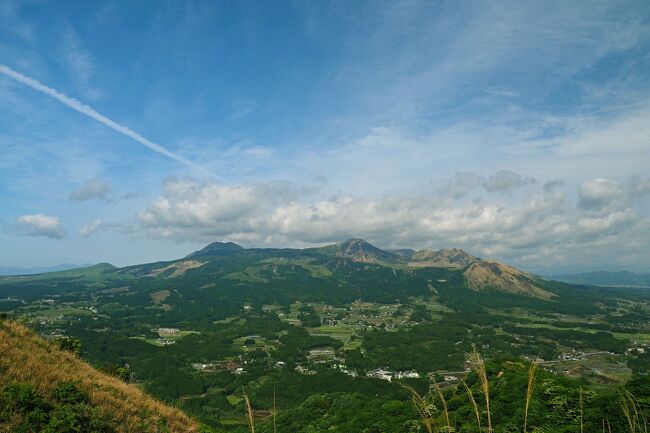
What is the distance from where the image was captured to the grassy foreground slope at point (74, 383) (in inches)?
576

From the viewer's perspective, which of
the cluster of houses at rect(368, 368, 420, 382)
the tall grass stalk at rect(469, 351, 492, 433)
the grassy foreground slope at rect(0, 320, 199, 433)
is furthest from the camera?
the cluster of houses at rect(368, 368, 420, 382)

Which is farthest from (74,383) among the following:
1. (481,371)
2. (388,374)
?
(388,374)

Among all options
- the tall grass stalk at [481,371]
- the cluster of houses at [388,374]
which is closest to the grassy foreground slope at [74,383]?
the tall grass stalk at [481,371]

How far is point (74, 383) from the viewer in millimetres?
15281

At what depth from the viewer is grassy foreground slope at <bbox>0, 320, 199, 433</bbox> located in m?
14.6

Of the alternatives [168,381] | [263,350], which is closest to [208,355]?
[263,350]

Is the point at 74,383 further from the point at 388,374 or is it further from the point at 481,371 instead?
the point at 388,374

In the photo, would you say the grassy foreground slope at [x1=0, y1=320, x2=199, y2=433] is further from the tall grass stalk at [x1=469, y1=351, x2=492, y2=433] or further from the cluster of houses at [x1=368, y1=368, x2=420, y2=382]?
the cluster of houses at [x1=368, y1=368, x2=420, y2=382]

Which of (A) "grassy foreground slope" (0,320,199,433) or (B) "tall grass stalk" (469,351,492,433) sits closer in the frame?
(B) "tall grass stalk" (469,351,492,433)

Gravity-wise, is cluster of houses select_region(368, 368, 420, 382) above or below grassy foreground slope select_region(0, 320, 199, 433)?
below

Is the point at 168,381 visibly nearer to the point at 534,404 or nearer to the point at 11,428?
the point at 534,404

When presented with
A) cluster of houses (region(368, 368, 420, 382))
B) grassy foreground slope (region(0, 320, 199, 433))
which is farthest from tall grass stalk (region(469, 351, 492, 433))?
cluster of houses (region(368, 368, 420, 382))

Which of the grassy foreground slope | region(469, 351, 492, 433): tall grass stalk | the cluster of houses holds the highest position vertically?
region(469, 351, 492, 433): tall grass stalk

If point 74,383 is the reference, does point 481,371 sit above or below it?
above
